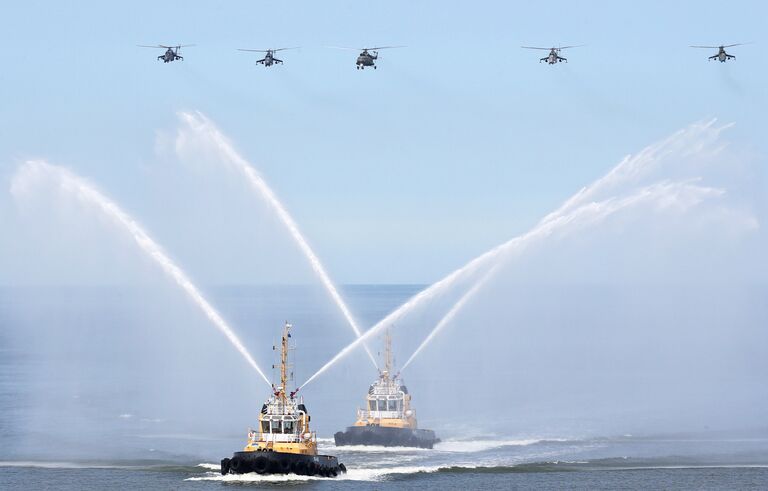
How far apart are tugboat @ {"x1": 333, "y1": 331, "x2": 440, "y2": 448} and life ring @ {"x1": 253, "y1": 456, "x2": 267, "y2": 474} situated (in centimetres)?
1761

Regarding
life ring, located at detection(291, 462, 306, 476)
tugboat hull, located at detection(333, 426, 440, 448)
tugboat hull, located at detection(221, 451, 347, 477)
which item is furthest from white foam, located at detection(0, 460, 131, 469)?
tugboat hull, located at detection(333, 426, 440, 448)

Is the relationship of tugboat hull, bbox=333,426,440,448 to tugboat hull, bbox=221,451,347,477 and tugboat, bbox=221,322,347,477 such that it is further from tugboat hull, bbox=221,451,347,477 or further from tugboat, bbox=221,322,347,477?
tugboat hull, bbox=221,451,347,477

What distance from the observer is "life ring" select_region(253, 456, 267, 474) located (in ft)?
235

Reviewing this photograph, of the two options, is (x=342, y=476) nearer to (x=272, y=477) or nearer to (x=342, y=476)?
(x=342, y=476)

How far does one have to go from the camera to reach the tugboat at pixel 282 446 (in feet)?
236

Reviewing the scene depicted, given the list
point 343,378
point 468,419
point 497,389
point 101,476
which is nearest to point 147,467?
point 101,476

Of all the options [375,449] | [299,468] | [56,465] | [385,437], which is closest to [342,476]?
[299,468]

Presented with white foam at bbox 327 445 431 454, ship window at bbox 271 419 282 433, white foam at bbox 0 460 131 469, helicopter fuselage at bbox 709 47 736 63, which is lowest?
white foam at bbox 0 460 131 469

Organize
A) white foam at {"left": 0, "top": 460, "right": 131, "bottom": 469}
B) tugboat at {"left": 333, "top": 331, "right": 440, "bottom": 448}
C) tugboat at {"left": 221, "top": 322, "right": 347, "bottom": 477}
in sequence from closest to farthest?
tugboat at {"left": 221, "top": 322, "right": 347, "bottom": 477} < white foam at {"left": 0, "top": 460, "right": 131, "bottom": 469} < tugboat at {"left": 333, "top": 331, "right": 440, "bottom": 448}

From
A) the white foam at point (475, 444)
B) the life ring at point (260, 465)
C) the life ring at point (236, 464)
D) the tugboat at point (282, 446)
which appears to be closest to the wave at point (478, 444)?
the white foam at point (475, 444)

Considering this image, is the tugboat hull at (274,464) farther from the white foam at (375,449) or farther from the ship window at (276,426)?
the white foam at (375,449)

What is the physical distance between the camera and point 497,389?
134 m

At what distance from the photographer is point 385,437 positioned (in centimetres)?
9019

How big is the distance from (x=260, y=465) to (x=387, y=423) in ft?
74.1
